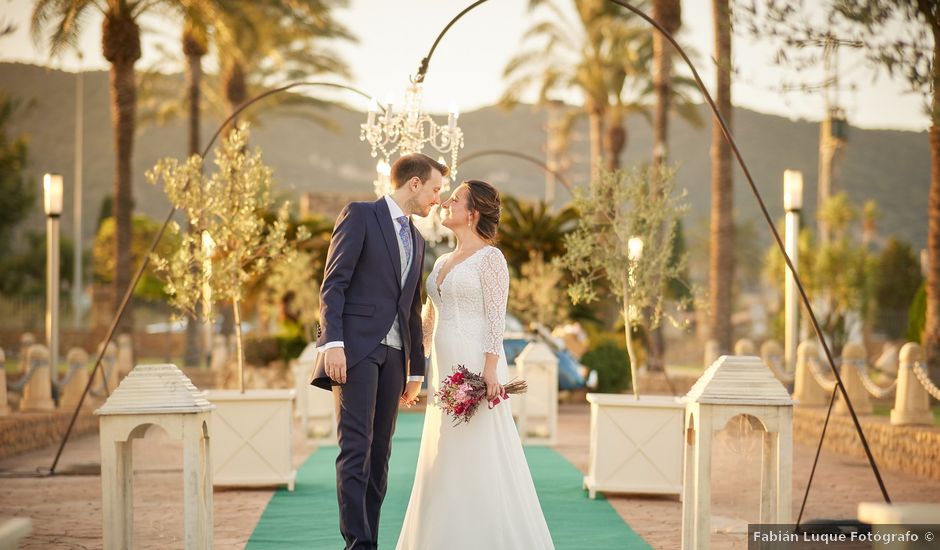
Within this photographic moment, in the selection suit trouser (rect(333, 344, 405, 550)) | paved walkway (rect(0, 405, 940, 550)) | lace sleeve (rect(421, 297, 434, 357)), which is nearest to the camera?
suit trouser (rect(333, 344, 405, 550))

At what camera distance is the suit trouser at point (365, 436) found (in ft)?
20.4

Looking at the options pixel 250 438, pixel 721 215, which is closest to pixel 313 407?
pixel 250 438

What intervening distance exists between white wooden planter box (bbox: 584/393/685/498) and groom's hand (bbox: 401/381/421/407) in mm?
3917

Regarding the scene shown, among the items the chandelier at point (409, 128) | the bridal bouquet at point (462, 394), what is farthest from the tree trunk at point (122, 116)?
the bridal bouquet at point (462, 394)

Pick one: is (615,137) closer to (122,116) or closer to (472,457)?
(122,116)

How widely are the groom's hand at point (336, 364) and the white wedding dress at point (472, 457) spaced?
2.77ft

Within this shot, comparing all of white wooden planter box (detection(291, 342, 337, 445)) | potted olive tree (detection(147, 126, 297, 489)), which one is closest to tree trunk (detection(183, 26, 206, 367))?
white wooden planter box (detection(291, 342, 337, 445))

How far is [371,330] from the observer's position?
641 centimetres

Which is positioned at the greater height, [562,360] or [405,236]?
[405,236]

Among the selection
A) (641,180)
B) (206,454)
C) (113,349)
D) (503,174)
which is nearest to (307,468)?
(641,180)

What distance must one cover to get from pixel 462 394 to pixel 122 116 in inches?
871

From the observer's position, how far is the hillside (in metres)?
146

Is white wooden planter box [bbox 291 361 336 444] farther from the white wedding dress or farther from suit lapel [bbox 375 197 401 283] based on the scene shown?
suit lapel [bbox 375 197 401 283]

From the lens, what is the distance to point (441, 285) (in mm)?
6984
